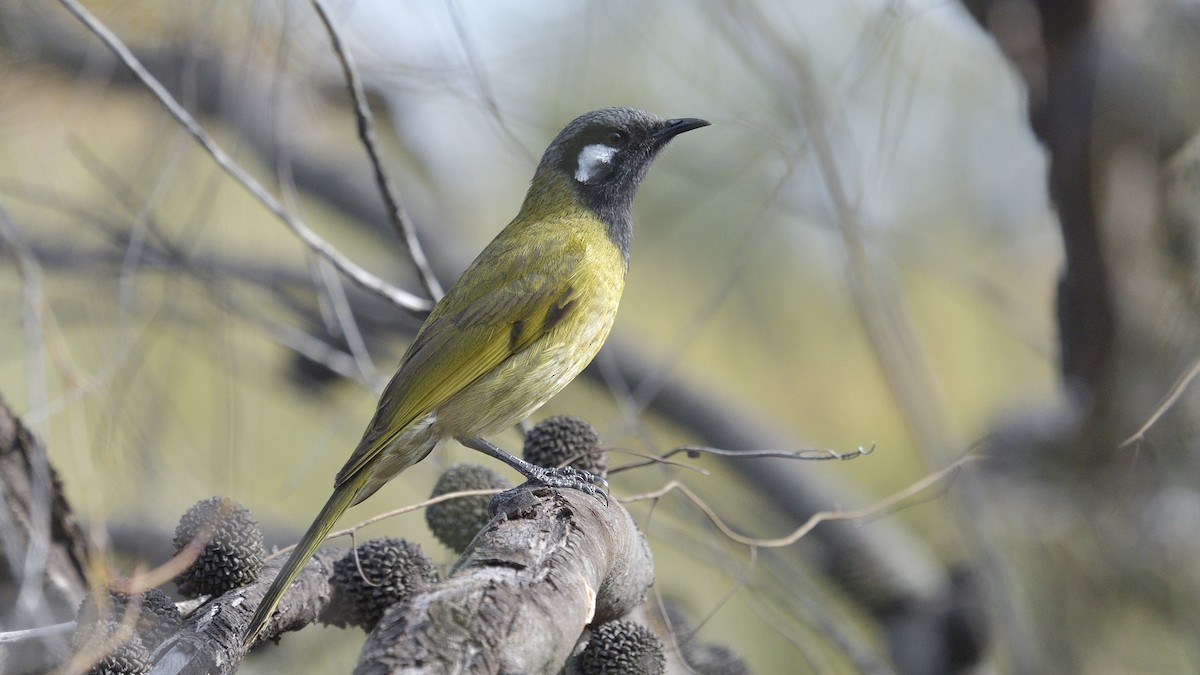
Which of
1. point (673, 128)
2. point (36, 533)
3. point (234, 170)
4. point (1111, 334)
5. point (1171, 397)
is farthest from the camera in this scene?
point (1111, 334)

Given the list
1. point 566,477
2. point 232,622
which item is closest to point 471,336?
point 566,477

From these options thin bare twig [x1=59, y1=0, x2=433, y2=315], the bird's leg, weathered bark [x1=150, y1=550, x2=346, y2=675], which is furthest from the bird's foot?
thin bare twig [x1=59, y1=0, x2=433, y2=315]

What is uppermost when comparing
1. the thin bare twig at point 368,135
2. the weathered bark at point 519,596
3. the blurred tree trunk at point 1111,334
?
the thin bare twig at point 368,135

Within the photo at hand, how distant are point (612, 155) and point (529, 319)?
91cm

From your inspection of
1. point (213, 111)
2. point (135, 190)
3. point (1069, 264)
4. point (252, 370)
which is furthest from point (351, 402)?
point (1069, 264)

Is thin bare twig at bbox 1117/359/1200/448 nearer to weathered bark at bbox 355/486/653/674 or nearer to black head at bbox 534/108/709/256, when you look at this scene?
weathered bark at bbox 355/486/653/674

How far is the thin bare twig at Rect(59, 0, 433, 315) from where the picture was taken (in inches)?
129

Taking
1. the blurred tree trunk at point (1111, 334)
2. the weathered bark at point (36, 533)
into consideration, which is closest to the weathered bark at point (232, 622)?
the weathered bark at point (36, 533)

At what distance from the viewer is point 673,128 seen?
4.26 meters

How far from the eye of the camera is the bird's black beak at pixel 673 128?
13.7 ft

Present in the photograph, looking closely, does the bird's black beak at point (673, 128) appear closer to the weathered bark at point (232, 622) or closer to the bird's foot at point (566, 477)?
the bird's foot at point (566, 477)

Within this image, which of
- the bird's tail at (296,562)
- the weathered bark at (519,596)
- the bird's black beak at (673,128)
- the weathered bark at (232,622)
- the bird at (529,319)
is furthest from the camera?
the bird's black beak at (673,128)

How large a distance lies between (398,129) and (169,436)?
228 centimetres

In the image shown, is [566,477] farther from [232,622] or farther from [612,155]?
[612,155]
